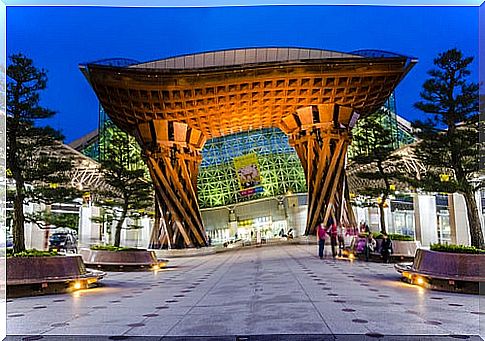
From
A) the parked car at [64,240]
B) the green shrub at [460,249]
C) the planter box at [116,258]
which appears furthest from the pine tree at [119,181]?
the green shrub at [460,249]

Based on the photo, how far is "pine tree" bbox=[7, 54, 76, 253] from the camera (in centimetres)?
771

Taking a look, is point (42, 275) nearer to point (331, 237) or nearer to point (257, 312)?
point (257, 312)

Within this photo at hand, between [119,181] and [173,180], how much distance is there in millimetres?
4832

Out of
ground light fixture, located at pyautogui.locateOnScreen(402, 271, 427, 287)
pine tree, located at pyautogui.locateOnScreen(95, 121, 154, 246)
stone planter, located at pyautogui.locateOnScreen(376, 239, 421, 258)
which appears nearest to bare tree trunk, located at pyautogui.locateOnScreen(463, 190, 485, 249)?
ground light fixture, located at pyautogui.locateOnScreen(402, 271, 427, 287)

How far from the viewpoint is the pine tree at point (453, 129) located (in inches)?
330

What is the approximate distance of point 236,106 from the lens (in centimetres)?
1950

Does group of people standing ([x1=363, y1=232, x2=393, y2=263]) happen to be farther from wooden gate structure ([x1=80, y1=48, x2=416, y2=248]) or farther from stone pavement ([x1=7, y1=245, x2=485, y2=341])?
wooden gate structure ([x1=80, y1=48, x2=416, y2=248])

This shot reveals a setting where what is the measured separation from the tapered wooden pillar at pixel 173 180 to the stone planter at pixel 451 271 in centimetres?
1379

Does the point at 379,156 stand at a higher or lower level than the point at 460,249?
higher

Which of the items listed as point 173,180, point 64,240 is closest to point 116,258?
point 64,240

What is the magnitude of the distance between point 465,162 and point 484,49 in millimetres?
2803

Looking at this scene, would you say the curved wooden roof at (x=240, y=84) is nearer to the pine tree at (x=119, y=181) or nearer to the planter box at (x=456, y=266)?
the pine tree at (x=119, y=181)

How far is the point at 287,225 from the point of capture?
125 ft

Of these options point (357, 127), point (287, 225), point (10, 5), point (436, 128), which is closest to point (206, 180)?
point (287, 225)
